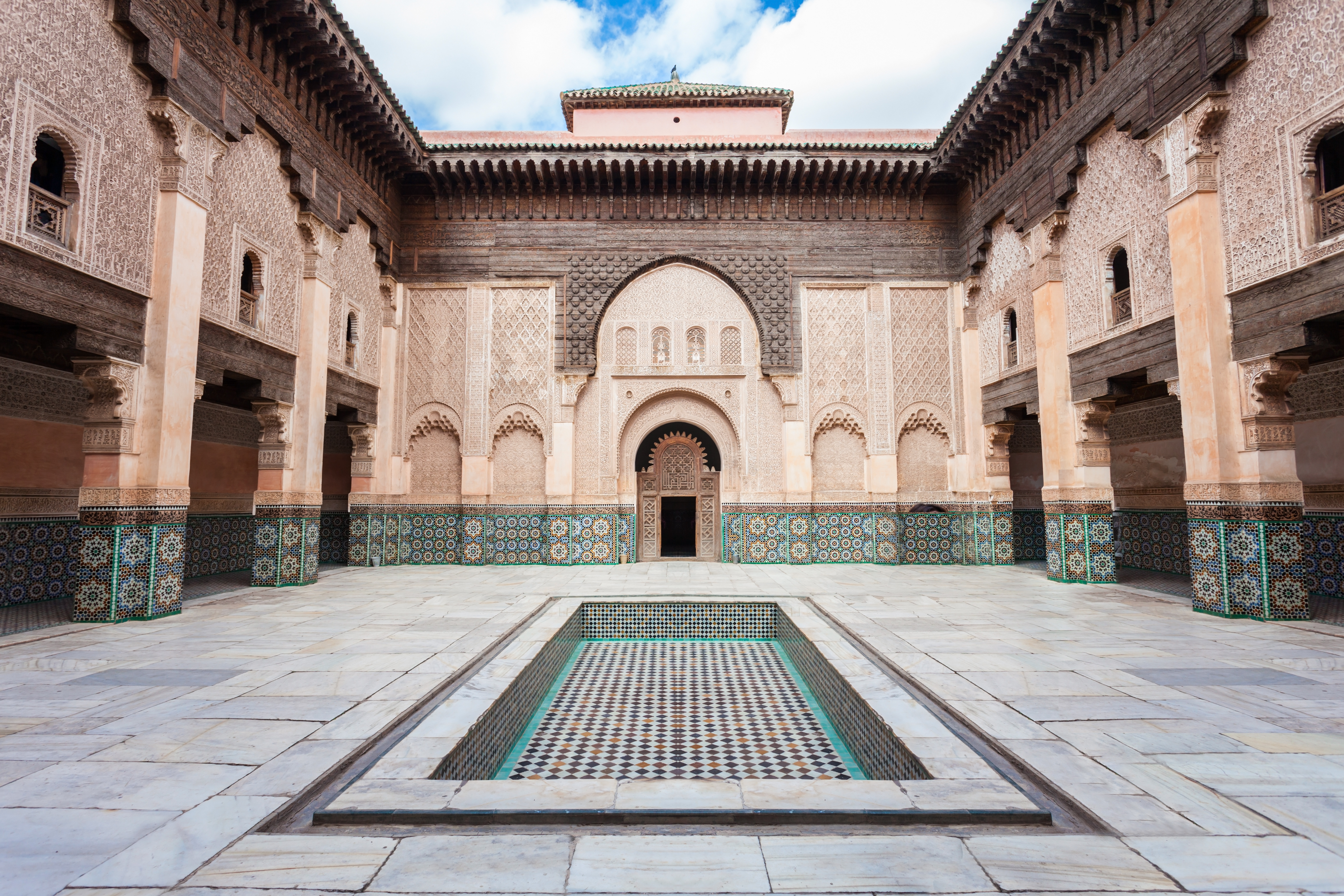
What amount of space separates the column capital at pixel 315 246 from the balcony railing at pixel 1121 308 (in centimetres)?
759

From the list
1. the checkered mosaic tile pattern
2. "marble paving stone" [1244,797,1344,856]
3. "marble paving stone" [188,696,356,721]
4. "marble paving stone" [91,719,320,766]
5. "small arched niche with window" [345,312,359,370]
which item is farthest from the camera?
"small arched niche with window" [345,312,359,370]

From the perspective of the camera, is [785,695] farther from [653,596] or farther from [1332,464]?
[1332,464]

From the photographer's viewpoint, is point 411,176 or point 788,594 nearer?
point 788,594

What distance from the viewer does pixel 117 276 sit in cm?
453

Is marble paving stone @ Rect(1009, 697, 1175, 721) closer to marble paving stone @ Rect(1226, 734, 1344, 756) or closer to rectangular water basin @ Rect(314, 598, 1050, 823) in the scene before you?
marble paving stone @ Rect(1226, 734, 1344, 756)

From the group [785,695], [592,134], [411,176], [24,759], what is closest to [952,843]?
[785,695]

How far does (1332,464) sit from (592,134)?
9720 millimetres

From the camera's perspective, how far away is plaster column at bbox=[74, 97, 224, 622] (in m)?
4.59

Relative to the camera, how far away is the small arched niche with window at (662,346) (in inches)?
353

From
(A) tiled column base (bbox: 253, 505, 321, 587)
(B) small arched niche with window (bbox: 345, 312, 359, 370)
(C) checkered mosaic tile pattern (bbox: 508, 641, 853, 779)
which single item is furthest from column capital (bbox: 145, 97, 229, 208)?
(C) checkered mosaic tile pattern (bbox: 508, 641, 853, 779)

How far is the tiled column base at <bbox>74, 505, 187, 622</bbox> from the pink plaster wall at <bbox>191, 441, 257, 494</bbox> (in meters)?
2.72

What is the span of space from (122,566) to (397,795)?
4.04 meters

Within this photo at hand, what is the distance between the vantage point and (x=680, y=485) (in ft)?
29.9

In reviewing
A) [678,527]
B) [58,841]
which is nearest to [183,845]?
[58,841]
